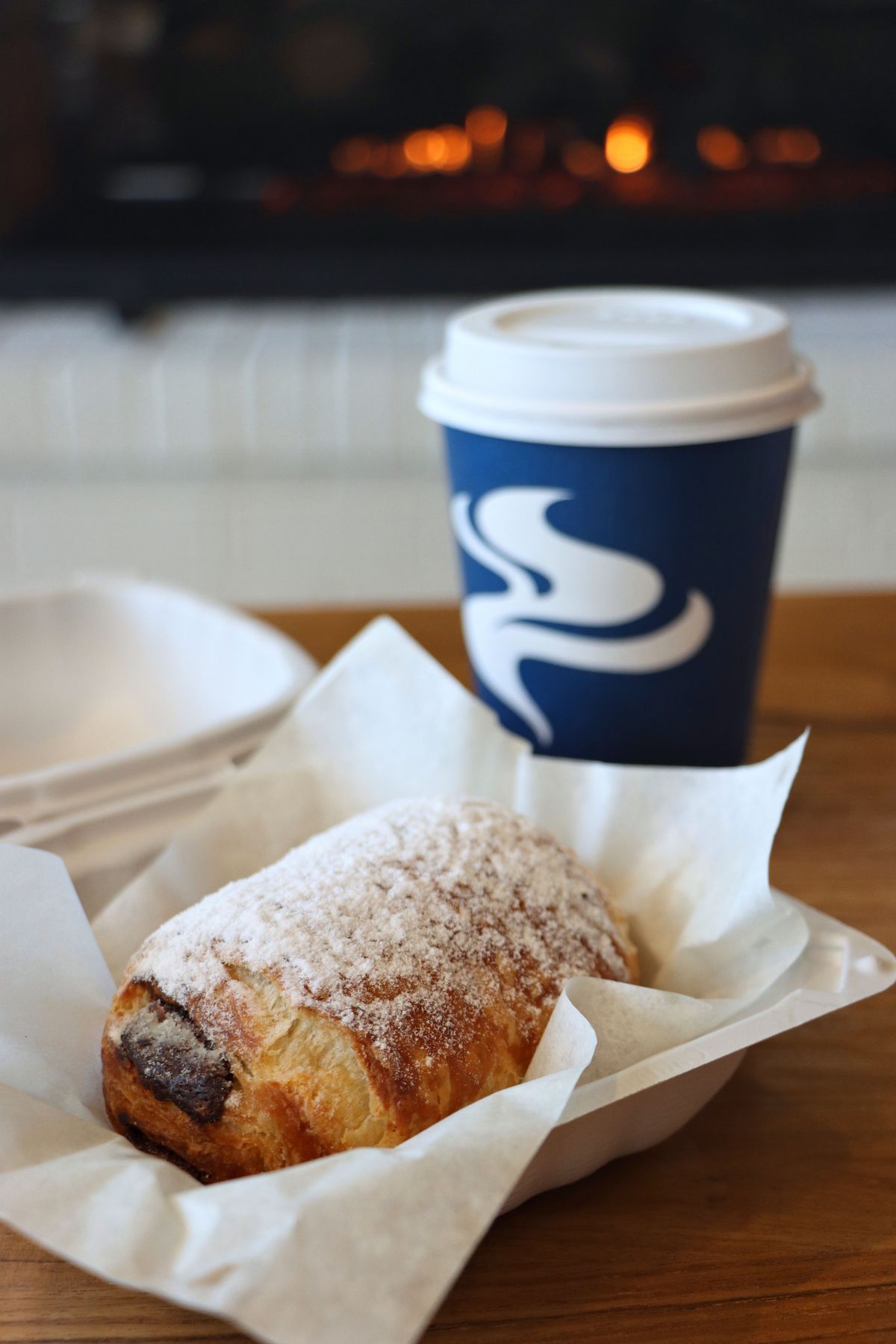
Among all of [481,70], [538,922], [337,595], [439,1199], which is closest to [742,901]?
[538,922]

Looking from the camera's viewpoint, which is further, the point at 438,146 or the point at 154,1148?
the point at 438,146

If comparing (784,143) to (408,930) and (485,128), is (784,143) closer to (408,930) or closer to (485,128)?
(485,128)

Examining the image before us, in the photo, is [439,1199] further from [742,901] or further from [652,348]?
[652,348]

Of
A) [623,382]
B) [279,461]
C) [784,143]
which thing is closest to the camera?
[623,382]

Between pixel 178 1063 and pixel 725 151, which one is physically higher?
pixel 725 151

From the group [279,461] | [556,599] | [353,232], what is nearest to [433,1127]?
[556,599]

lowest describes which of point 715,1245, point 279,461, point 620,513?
point 279,461

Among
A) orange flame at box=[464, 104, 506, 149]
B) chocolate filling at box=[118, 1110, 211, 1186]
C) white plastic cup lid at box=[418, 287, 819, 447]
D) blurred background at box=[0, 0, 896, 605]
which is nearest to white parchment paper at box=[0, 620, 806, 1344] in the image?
chocolate filling at box=[118, 1110, 211, 1186]

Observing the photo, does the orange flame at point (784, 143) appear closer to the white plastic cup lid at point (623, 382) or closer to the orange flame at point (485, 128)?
the orange flame at point (485, 128)
